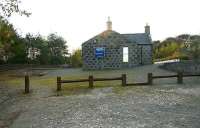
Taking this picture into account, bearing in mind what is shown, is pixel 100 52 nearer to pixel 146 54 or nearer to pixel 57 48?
pixel 146 54

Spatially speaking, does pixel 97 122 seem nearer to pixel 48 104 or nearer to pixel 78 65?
pixel 48 104

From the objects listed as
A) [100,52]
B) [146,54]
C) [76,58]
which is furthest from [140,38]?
[76,58]

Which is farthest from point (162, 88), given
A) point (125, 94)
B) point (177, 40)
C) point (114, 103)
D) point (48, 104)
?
point (177, 40)

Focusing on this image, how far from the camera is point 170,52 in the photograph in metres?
62.4

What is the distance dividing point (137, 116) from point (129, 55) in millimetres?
27742

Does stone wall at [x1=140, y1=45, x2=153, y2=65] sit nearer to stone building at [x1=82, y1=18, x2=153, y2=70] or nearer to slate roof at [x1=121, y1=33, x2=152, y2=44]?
slate roof at [x1=121, y1=33, x2=152, y2=44]

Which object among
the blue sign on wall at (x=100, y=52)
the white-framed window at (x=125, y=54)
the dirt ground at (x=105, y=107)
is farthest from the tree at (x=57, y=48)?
the dirt ground at (x=105, y=107)

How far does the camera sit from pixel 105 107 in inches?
719

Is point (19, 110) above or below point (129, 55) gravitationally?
below

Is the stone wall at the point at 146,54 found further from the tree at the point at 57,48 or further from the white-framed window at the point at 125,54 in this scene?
the tree at the point at 57,48

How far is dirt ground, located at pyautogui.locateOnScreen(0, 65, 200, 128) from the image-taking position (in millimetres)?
15367

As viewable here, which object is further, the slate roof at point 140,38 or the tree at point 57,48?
the tree at point 57,48

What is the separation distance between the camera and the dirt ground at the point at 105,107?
15.4m

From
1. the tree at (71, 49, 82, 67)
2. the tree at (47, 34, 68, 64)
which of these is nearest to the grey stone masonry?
the tree at (71, 49, 82, 67)
